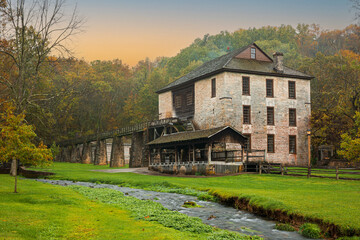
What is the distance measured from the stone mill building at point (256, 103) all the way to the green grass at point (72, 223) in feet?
89.4

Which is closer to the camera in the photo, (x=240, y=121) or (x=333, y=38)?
(x=240, y=121)

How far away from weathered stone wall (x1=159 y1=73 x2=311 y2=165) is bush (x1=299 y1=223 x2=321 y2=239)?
106ft

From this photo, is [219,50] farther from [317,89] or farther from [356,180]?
[356,180]

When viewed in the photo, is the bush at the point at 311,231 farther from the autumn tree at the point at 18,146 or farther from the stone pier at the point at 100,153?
the stone pier at the point at 100,153

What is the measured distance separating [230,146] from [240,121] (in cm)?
382

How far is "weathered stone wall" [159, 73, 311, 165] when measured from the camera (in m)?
45.1

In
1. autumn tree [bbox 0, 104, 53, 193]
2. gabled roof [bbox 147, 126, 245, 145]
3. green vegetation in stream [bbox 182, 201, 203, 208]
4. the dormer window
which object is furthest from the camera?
the dormer window

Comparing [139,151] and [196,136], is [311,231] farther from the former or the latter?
[139,151]

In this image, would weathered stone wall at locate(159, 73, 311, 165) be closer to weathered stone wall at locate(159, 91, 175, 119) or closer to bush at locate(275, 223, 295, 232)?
weathered stone wall at locate(159, 91, 175, 119)

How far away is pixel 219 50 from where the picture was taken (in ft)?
378

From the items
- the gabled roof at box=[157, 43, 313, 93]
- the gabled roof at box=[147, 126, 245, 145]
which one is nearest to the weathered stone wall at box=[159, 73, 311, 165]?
the gabled roof at box=[157, 43, 313, 93]

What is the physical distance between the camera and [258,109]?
46.5 metres

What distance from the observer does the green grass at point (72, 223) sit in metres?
10.6

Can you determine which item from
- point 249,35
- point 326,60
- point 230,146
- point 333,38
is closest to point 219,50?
point 249,35
